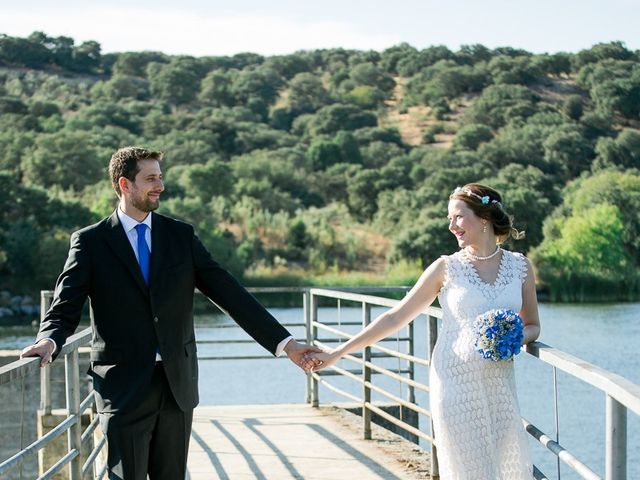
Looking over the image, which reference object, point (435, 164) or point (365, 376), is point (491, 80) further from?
point (365, 376)

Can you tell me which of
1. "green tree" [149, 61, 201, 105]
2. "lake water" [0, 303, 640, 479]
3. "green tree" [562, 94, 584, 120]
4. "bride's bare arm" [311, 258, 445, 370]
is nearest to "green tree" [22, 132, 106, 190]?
"lake water" [0, 303, 640, 479]

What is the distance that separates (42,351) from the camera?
4242 millimetres

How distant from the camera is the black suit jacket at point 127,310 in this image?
Answer: 424 centimetres

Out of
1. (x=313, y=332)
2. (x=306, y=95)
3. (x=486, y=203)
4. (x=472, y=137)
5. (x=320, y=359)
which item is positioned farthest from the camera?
(x=306, y=95)

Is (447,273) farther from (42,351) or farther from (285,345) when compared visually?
(42,351)

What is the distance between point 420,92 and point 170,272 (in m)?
103

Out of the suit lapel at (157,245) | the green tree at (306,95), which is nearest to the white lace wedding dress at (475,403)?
the suit lapel at (157,245)

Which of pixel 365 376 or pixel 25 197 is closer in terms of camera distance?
pixel 365 376

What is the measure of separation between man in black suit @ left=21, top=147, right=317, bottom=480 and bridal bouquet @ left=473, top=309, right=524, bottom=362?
100 centimetres

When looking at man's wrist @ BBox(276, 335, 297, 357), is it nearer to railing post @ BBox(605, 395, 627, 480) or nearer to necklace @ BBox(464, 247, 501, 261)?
necklace @ BBox(464, 247, 501, 261)

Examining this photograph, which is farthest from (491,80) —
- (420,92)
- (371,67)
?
(371,67)

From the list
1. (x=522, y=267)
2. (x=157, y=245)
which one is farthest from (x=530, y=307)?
(x=157, y=245)

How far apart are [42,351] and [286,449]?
12.7ft

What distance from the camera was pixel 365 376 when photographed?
27.2 ft
